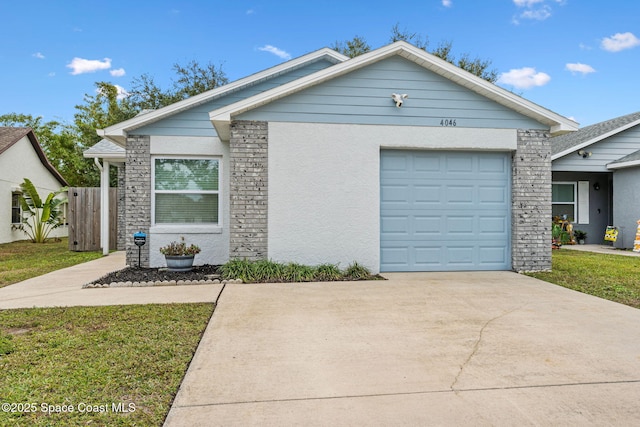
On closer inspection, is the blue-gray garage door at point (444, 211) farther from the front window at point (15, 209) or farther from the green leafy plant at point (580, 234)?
the front window at point (15, 209)

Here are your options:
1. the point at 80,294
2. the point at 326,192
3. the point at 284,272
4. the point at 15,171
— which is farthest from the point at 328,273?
the point at 15,171

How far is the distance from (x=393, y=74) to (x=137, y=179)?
20.1 ft

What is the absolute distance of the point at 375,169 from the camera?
8.23 m

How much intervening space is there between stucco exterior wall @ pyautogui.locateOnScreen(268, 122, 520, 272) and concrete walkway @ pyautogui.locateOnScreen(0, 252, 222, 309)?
1.87m

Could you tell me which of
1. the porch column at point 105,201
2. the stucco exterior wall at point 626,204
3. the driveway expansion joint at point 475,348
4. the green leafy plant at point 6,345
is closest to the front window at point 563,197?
the stucco exterior wall at point 626,204

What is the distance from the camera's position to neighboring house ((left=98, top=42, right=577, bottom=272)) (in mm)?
8000

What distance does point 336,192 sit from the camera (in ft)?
26.7

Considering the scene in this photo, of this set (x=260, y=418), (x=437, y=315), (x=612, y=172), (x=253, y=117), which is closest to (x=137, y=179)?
(x=253, y=117)

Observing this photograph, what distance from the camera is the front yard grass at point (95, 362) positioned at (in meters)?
2.76

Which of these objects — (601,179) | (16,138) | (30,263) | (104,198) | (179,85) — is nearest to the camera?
(30,263)

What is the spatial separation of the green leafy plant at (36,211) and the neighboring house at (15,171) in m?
0.39

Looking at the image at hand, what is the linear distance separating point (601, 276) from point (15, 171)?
22.2m

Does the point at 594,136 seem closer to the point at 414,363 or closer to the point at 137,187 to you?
the point at 414,363

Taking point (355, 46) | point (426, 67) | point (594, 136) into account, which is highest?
point (355, 46)
